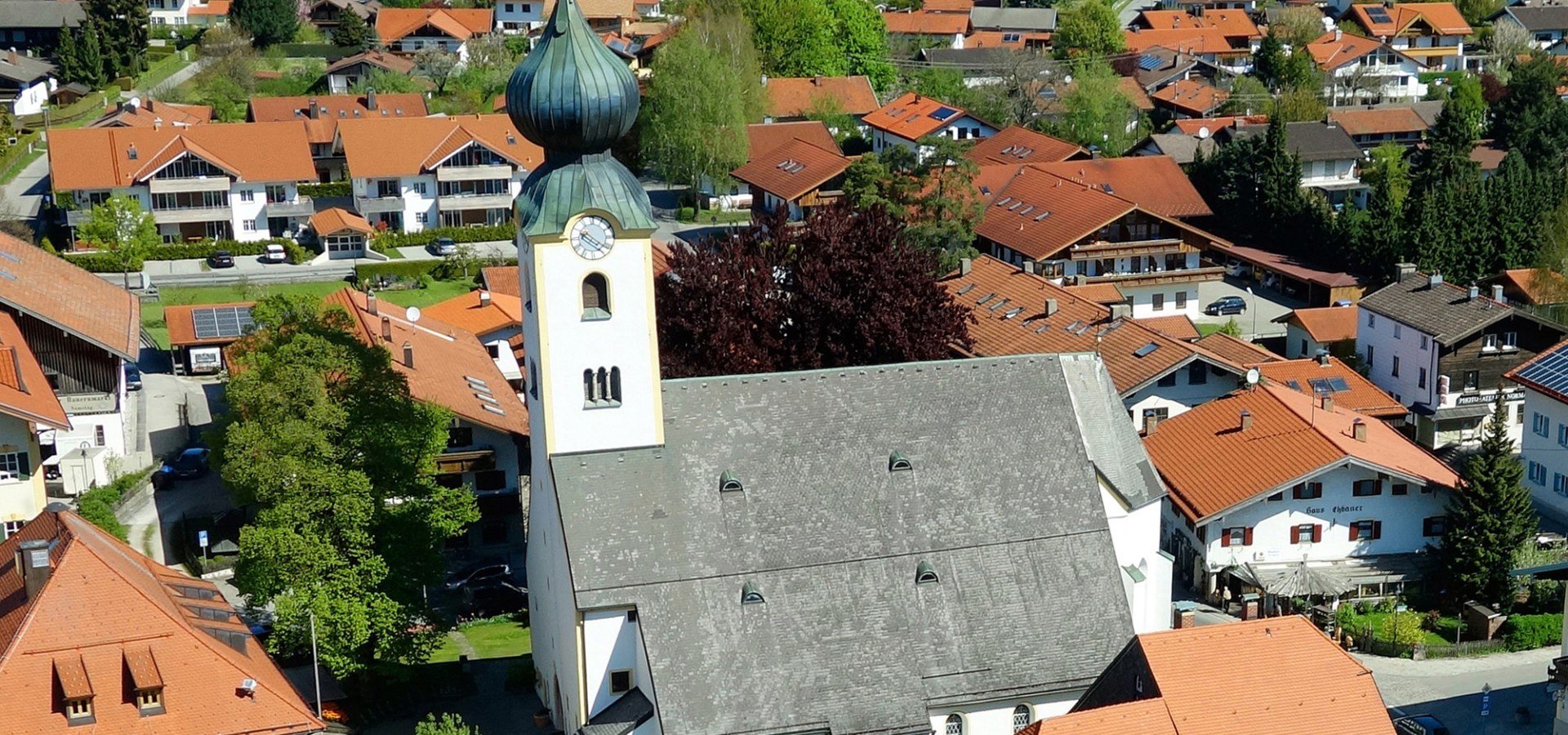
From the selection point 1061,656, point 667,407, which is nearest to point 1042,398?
point 1061,656

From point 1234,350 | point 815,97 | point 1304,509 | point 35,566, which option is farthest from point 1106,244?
point 35,566

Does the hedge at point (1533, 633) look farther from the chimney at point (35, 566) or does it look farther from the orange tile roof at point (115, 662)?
the chimney at point (35, 566)

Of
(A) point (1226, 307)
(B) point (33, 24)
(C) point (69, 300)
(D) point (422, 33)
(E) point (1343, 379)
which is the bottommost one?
(A) point (1226, 307)

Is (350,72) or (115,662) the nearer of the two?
(115,662)

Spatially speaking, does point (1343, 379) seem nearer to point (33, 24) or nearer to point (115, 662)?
point (115, 662)

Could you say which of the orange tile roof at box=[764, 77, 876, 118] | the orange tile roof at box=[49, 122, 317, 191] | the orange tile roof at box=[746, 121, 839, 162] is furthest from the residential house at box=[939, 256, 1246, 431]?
the orange tile roof at box=[764, 77, 876, 118]

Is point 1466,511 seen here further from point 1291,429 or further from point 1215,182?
point 1215,182
